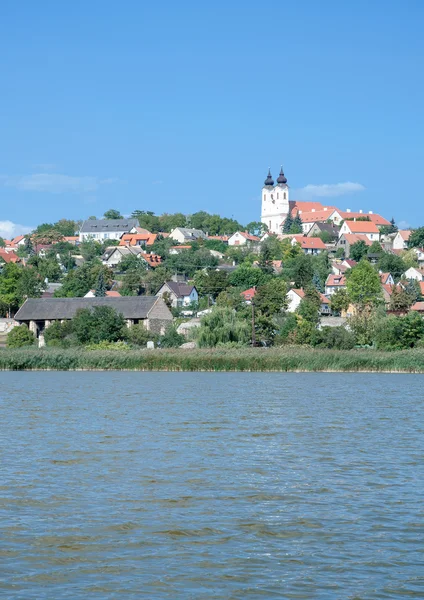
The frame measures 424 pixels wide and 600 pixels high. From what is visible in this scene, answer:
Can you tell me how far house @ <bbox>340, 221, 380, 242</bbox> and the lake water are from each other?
460ft

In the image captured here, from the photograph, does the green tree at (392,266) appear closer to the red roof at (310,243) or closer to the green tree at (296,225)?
the red roof at (310,243)

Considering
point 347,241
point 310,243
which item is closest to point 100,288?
point 310,243

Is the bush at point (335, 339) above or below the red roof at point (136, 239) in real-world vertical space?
below

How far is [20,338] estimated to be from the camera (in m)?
75.9


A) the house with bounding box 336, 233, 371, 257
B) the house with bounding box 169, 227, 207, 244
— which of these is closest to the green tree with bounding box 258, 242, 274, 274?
the house with bounding box 336, 233, 371, 257

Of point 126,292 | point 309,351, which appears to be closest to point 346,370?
point 309,351

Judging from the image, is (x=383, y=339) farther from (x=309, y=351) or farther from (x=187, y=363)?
(x=187, y=363)

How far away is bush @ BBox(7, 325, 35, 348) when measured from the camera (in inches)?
2960

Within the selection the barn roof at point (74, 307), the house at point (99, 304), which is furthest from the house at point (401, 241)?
the barn roof at point (74, 307)

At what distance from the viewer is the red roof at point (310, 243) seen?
15212 cm

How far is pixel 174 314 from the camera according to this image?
96562mm

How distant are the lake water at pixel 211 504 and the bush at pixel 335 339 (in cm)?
3548

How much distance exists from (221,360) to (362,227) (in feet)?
390

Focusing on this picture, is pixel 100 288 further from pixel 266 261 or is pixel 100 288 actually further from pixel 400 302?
pixel 400 302
